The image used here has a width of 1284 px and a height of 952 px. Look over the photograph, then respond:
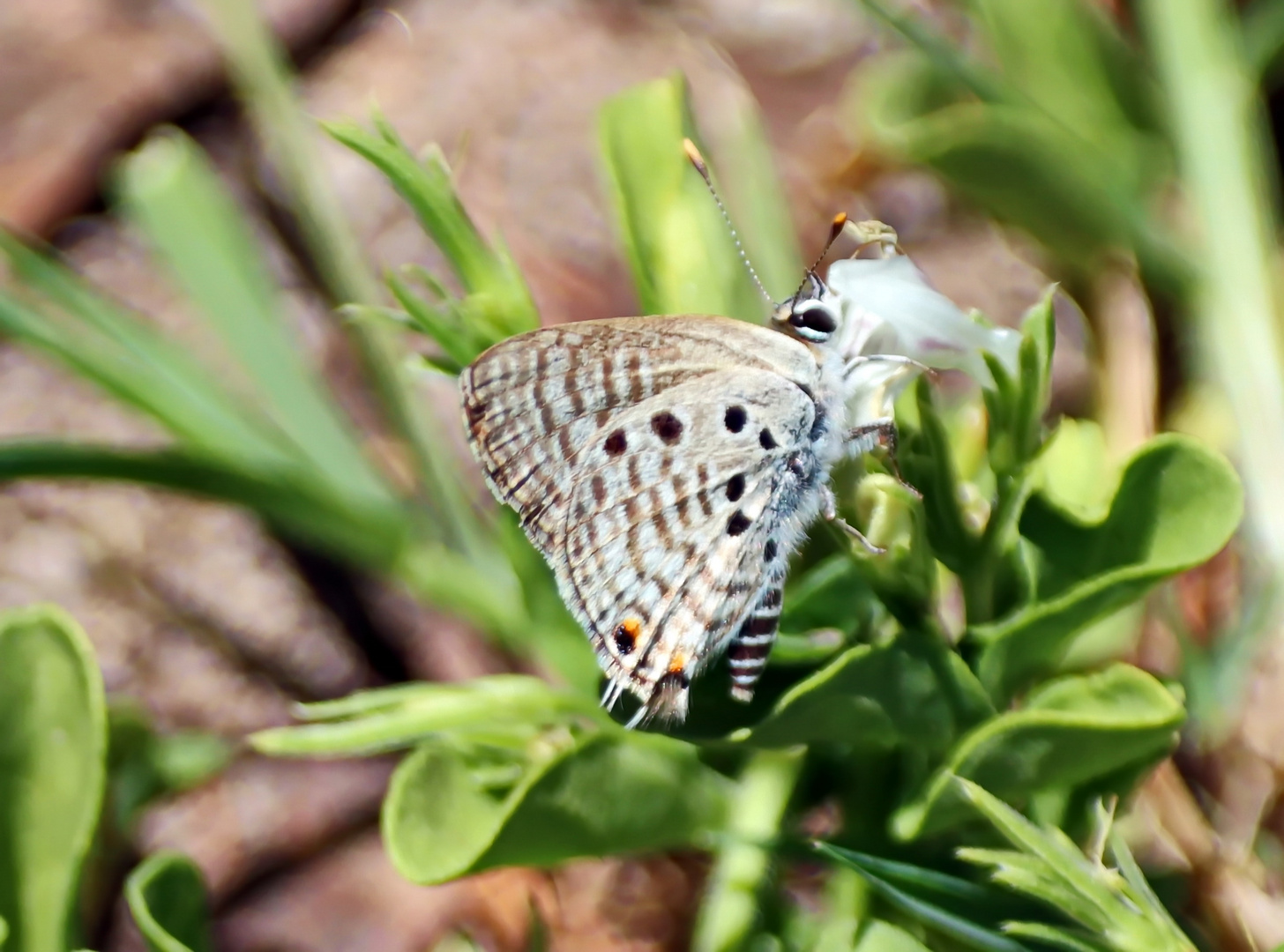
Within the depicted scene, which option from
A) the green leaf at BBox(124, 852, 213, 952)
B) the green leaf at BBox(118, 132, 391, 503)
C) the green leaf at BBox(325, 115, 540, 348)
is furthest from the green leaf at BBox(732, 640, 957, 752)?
the green leaf at BBox(118, 132, 391, 503)

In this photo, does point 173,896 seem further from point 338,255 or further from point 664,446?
point 338,255

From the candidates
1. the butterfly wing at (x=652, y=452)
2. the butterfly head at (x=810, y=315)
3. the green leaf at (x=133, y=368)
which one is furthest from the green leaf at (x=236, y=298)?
the butterfly head at (x=810, y=315)

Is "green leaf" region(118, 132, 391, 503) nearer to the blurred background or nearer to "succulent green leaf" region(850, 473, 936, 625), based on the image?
the blurred background

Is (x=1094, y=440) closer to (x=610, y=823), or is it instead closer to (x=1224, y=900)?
(x=1224, y=900)

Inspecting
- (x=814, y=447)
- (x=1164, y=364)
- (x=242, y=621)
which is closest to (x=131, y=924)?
(x=242, y=621)

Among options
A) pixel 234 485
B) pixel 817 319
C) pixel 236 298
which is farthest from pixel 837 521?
pixel 236 298
